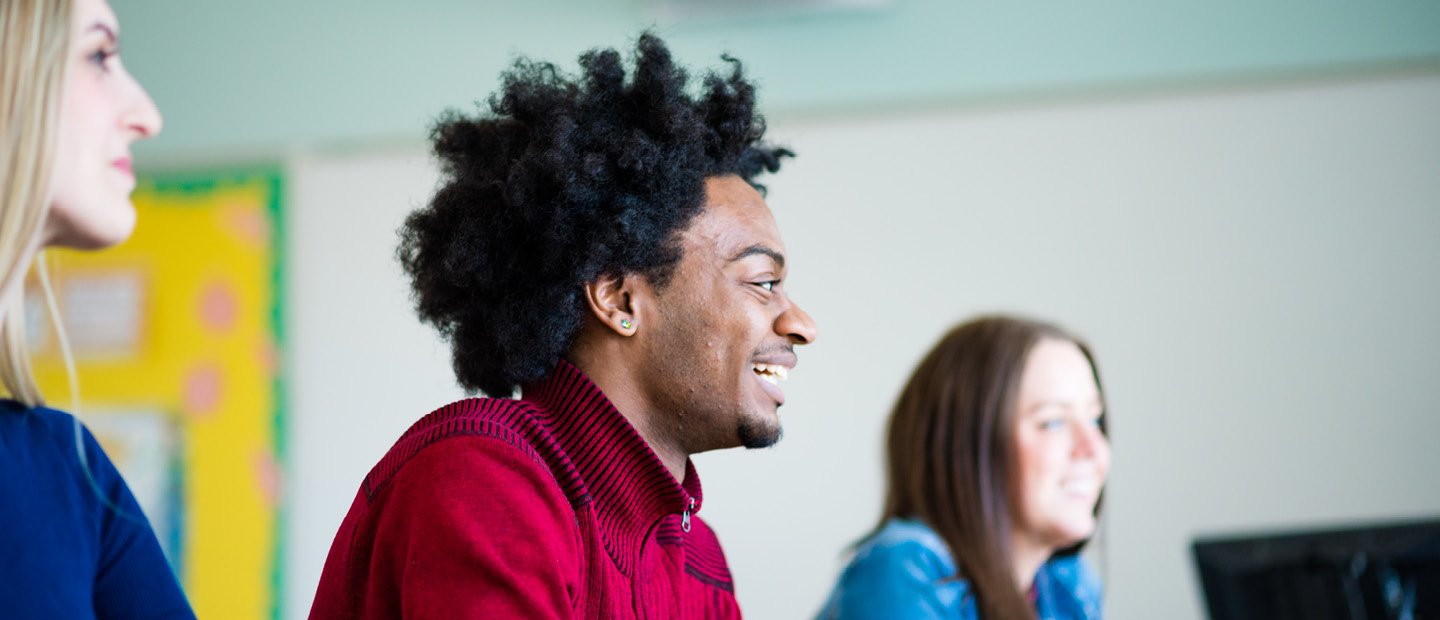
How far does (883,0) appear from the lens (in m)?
3.09

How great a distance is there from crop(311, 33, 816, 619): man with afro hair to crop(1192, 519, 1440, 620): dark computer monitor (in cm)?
63

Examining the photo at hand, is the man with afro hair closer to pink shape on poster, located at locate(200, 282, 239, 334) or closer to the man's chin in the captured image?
the man's chin

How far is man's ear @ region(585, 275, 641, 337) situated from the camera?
145cm

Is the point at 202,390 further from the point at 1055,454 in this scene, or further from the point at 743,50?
the point at 1055,454

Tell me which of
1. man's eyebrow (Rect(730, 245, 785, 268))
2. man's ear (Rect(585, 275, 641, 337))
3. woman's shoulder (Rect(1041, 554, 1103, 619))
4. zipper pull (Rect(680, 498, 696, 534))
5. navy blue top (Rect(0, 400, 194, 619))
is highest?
man's eyebrow (Rect(730, 245, 785, 268))

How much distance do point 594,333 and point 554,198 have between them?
0.17 metres

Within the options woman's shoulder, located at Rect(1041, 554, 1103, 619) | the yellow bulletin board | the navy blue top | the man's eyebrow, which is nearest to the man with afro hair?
the man's eyebrow

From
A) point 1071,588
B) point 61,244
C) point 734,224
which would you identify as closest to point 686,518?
point 734,224

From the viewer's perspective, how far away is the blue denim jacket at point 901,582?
176cm

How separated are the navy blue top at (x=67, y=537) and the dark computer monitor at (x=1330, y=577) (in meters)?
1.23

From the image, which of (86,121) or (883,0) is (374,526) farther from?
(883,0)

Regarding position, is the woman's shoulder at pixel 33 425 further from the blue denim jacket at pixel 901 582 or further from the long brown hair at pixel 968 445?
the long brown hair at pixel 968 445

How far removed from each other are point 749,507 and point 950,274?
0.73 meters

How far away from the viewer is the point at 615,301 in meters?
1.47
